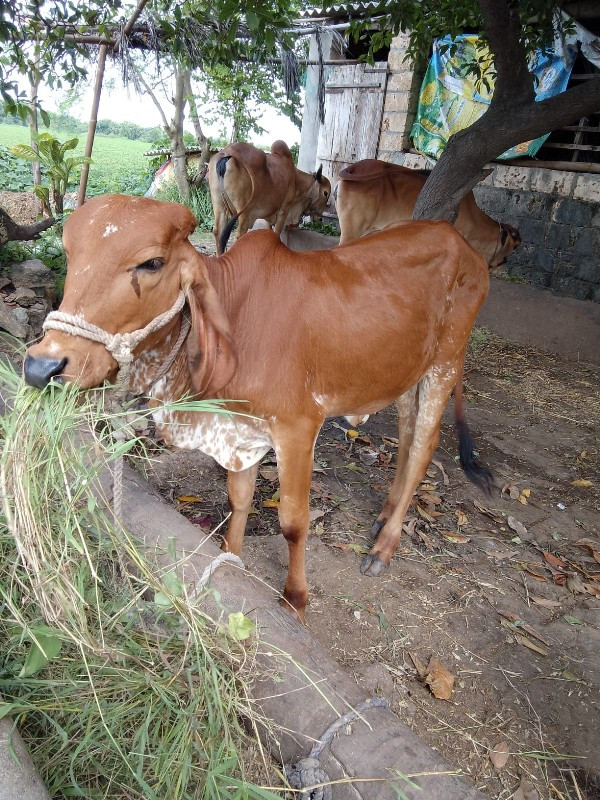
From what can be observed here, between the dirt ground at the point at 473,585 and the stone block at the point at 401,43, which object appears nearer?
the dirt ground at the point at 473,585

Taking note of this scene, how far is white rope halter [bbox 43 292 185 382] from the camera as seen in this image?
1727 millimetres

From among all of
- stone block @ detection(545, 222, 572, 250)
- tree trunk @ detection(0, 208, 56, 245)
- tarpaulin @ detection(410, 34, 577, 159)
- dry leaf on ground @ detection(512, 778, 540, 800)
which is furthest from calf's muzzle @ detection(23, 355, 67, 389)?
stone block @ detection(545, 222, 572, 250)

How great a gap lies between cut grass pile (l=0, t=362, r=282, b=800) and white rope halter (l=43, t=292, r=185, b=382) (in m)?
0.24

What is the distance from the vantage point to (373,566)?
3.11 m

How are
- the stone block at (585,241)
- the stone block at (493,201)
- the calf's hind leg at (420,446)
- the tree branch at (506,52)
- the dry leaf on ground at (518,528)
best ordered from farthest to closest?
the stone block at (493,201) < the stone block at (585,241) < the tree branch at (506,52) < the dry leaf on ground at (518,528) < the calf's hind leg at (420,446)

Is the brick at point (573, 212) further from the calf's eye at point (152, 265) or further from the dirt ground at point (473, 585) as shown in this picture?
the calf's eye at point (152, 265)

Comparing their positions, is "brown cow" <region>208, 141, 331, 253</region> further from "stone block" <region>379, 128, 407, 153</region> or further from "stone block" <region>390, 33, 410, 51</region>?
"stone block" <region>390, 33, 410, 51</region>

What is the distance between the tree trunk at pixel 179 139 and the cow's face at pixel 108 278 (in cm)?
1057

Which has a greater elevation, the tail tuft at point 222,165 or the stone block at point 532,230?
the tail tuft at point 222,165

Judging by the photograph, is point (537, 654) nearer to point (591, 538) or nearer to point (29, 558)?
point (591, 538)

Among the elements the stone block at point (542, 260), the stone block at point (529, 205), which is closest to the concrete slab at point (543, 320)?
the stone block at point (542, 260)

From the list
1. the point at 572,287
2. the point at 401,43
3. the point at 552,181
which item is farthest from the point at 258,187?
the point at 572,287

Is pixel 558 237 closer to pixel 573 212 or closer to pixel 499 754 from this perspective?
pixel 573 212

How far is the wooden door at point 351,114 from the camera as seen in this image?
31.1ft
